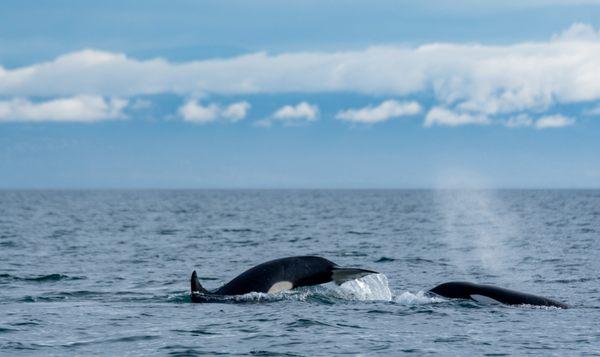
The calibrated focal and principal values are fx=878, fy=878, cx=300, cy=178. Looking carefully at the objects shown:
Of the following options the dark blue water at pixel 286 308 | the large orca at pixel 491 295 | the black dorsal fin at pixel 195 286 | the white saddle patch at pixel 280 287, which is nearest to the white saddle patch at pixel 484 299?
the large orca at pixel 491 295

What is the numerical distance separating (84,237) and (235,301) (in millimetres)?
33988

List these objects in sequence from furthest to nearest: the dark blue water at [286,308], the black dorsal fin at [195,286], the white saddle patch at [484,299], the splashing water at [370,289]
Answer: the splashing water at [370,289], the black dorsal fin at [195,286], the white saddle patch at [484,299], the dark blue water at [286,308]

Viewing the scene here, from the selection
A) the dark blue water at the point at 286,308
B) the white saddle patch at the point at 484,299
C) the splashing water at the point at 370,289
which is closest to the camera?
the dark blue water at the point at 286,308

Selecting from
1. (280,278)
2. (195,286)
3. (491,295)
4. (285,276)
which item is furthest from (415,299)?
(195,286)

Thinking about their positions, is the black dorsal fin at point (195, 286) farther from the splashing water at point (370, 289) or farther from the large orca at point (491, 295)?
the large orca at point (491, 295)

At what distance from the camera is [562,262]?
3641 cm

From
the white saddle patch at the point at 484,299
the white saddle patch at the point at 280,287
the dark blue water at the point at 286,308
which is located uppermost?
the white saddle patch at the point at 280,287

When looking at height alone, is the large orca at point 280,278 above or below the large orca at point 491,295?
above

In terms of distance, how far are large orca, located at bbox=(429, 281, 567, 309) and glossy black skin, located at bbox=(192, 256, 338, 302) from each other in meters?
3.17

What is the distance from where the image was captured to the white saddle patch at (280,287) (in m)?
22.4

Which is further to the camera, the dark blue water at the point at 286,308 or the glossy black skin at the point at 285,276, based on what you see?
the glossy black skin at the point at 285,276

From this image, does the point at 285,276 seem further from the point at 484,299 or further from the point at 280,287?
the point at 484,299

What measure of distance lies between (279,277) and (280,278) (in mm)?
39

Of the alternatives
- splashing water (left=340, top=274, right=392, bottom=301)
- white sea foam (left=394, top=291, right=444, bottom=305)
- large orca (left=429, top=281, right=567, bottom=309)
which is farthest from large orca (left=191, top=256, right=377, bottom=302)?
large orca (left=429, top=281, right=567, bottom=309)
